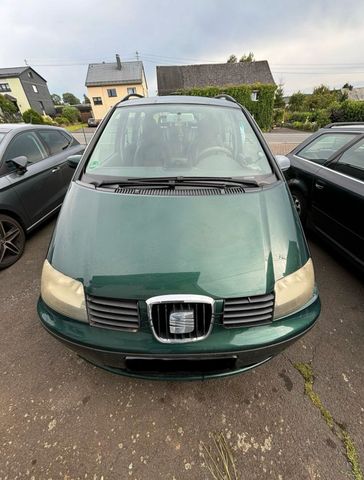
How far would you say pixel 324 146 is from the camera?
3.35 metres

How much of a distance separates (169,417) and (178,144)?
209cm

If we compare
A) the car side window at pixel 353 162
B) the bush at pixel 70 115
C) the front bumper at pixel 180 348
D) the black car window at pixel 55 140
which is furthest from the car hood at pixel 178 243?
the bush at pixel 70 115

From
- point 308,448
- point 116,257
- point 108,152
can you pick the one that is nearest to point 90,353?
point 116,257

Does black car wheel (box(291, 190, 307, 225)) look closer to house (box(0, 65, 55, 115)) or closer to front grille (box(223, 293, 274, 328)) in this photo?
front grille (box(223, 293, 274, 328))

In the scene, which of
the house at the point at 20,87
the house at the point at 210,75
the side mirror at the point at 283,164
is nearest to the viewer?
the side mirror at the point at 283,164

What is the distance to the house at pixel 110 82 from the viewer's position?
35.0 meters

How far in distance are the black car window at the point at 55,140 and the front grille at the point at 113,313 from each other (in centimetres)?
366

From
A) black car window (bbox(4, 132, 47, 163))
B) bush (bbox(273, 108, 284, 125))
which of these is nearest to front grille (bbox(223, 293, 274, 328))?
black car window (bbox(4, 132, 47, 163))

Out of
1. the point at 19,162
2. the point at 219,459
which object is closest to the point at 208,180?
the point at 219,459

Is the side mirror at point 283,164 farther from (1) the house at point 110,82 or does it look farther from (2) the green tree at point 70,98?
(2) the green tree at point 70,98

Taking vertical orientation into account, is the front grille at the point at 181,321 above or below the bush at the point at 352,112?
above

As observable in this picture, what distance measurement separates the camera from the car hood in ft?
4.35

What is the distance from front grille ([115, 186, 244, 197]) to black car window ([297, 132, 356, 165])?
2.13 metres

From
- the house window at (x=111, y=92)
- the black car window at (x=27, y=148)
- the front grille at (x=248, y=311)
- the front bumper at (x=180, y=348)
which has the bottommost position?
the front bumper at (x=180, y=348)
